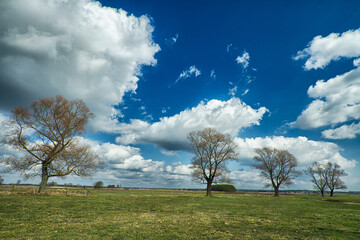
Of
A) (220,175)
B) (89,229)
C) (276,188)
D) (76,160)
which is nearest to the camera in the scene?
(89,229)

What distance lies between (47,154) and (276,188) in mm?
64355

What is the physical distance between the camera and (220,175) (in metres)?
Result: 44.7

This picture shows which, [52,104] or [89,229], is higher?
[52,104]

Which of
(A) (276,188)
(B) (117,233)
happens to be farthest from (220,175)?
(B) (117,233)

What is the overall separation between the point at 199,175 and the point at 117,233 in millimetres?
38070

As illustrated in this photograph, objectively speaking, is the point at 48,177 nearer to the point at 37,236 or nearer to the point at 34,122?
the point at 34,122

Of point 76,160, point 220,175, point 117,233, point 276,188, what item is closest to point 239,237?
point 117,233

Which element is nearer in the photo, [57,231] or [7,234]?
[7,234]

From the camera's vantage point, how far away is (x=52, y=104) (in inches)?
1237

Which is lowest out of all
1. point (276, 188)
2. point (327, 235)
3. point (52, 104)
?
point (276, 188)

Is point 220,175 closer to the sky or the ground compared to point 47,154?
closer to the ground

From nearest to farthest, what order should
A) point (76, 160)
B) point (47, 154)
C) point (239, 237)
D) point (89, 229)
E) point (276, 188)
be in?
point (239, 237)
point (89, 229)
point (47, 154)
point (76, 160)
point (276, 188)

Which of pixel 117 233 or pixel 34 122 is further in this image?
pixel 34 122

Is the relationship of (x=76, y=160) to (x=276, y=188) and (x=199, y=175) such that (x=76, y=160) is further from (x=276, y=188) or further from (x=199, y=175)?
(x=276, y=188)
